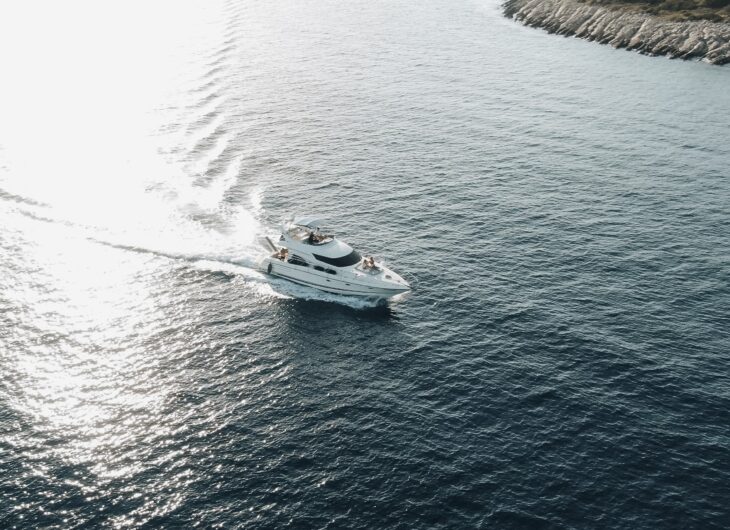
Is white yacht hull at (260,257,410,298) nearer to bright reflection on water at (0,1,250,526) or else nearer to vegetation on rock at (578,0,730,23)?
bright reflection on water at (0,1,250,526)

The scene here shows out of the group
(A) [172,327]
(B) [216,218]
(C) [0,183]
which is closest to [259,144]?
(B) [216,218]

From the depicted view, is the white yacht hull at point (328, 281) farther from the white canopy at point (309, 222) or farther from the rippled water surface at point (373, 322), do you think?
the white canopy at point (309, 222)

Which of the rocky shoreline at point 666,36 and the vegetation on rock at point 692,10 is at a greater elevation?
the vegetation on rock at point 692,10

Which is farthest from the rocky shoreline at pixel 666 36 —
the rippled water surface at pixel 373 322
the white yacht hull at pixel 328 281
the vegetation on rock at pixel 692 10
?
the white yacht hull at pixel 328 281

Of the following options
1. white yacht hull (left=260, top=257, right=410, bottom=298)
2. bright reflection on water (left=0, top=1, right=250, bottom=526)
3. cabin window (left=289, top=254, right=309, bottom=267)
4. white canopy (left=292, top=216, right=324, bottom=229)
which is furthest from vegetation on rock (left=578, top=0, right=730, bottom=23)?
cabin window (left=289, top=254, right=309, bottom=267)

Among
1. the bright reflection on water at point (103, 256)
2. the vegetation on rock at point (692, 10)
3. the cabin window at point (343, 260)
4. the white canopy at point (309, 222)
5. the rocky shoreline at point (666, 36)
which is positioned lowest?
the bright reflection on water at point (103, 256)

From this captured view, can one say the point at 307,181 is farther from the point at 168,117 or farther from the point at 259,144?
the point at 168,117

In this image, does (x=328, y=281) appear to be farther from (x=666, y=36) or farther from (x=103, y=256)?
(x=666, y=36)
